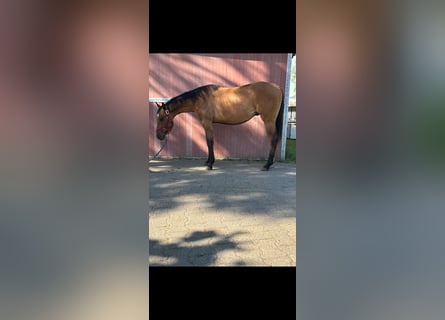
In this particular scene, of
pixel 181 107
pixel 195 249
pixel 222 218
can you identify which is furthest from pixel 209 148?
pixel 195 249

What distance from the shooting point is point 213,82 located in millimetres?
6219

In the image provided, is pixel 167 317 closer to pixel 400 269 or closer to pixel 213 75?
pixel 400 269

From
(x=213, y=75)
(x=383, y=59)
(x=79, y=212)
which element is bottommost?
(x=79, y=212)

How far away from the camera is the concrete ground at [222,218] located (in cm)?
194

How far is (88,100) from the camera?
818 millimetres

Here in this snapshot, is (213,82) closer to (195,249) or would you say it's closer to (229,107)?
(229,107)

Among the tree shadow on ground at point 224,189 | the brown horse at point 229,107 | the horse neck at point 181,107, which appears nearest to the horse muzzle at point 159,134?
the brown horse at point 229,107

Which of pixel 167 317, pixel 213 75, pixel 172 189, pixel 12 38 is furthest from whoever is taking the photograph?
pixel 213 75

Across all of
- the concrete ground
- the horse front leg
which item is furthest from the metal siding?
the concrete ground

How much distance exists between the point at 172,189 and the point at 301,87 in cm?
316

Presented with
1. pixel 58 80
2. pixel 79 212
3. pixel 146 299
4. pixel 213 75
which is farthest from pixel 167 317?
pixel 213 75

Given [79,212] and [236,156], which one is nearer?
[79,212]

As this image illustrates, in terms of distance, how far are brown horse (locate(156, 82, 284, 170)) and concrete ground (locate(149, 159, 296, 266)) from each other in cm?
93

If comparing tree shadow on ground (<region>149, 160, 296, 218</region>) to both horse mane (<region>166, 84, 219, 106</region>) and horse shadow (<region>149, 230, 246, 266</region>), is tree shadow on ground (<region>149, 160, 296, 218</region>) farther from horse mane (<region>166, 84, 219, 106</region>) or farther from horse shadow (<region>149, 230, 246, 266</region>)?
horse mane (<region>166, 84, 219, 106</region>)
